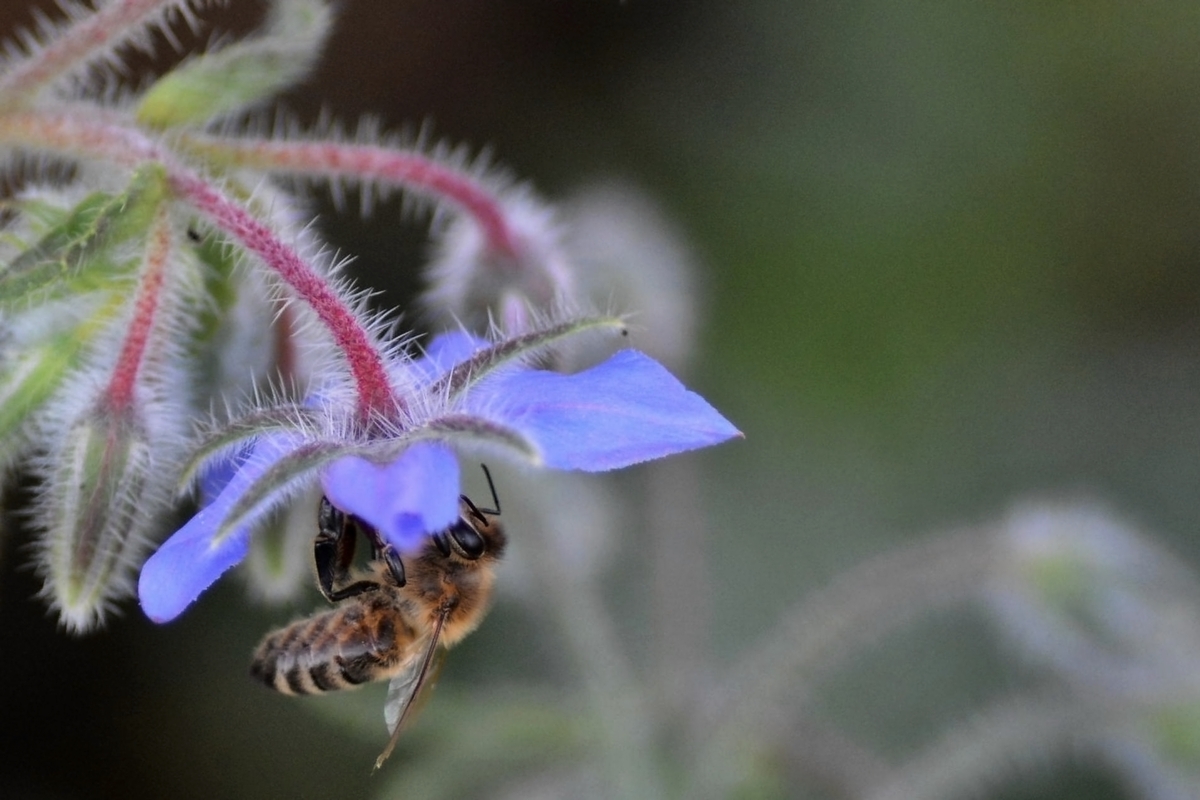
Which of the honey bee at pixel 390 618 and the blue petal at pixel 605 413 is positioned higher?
the blue petal at pixel 605 413

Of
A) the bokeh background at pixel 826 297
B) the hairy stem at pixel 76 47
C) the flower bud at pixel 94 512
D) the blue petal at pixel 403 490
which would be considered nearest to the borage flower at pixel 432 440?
the blue petal at pixel 403 490

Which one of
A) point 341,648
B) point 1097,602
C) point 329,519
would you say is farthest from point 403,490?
point 1097,602

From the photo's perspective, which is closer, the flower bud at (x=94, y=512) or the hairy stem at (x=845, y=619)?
the flower bud at (x=94, y=512)

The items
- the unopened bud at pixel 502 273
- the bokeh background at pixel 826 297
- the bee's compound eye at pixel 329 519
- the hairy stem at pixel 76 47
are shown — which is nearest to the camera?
the bee's compound eye at pixel 329 519

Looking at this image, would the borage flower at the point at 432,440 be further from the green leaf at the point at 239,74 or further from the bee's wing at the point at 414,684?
the green leaf at the point at 239,74

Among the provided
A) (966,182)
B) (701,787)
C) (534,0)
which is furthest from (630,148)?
(701,787)

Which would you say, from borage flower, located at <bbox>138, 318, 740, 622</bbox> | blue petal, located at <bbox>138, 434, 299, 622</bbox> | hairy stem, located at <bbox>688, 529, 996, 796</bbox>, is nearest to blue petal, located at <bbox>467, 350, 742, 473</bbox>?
borage flower, located at <bbox>138, 318, 740, 622</bbox>
